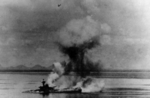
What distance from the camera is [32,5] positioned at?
105 feet

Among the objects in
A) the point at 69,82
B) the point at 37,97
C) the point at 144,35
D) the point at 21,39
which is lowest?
the point at 37,97

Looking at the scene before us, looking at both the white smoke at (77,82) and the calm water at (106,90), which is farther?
the white smoke at (77,82)

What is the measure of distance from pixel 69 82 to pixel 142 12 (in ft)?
53.0

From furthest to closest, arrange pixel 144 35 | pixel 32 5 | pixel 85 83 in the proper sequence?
pixel 85 83
pixel 144 35
pixel 32 5

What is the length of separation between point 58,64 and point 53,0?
9.71 m

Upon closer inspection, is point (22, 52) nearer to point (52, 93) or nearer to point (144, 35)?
point (52, 93)

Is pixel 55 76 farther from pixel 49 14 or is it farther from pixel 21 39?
pixel 49 14

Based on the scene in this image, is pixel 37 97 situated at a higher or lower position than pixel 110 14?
lower

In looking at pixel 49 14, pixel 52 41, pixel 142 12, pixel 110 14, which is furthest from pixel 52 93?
pixel 142 12

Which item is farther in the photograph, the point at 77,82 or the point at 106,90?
the point at 106,90

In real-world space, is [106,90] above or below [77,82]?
below

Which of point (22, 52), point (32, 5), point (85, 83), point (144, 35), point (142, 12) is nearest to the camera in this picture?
point (142, 12)

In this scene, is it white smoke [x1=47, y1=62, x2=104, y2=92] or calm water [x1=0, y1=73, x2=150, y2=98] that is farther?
white smoke [x1=47, y1=62, x2=104, y2=92]

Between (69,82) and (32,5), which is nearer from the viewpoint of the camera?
(32,5)
